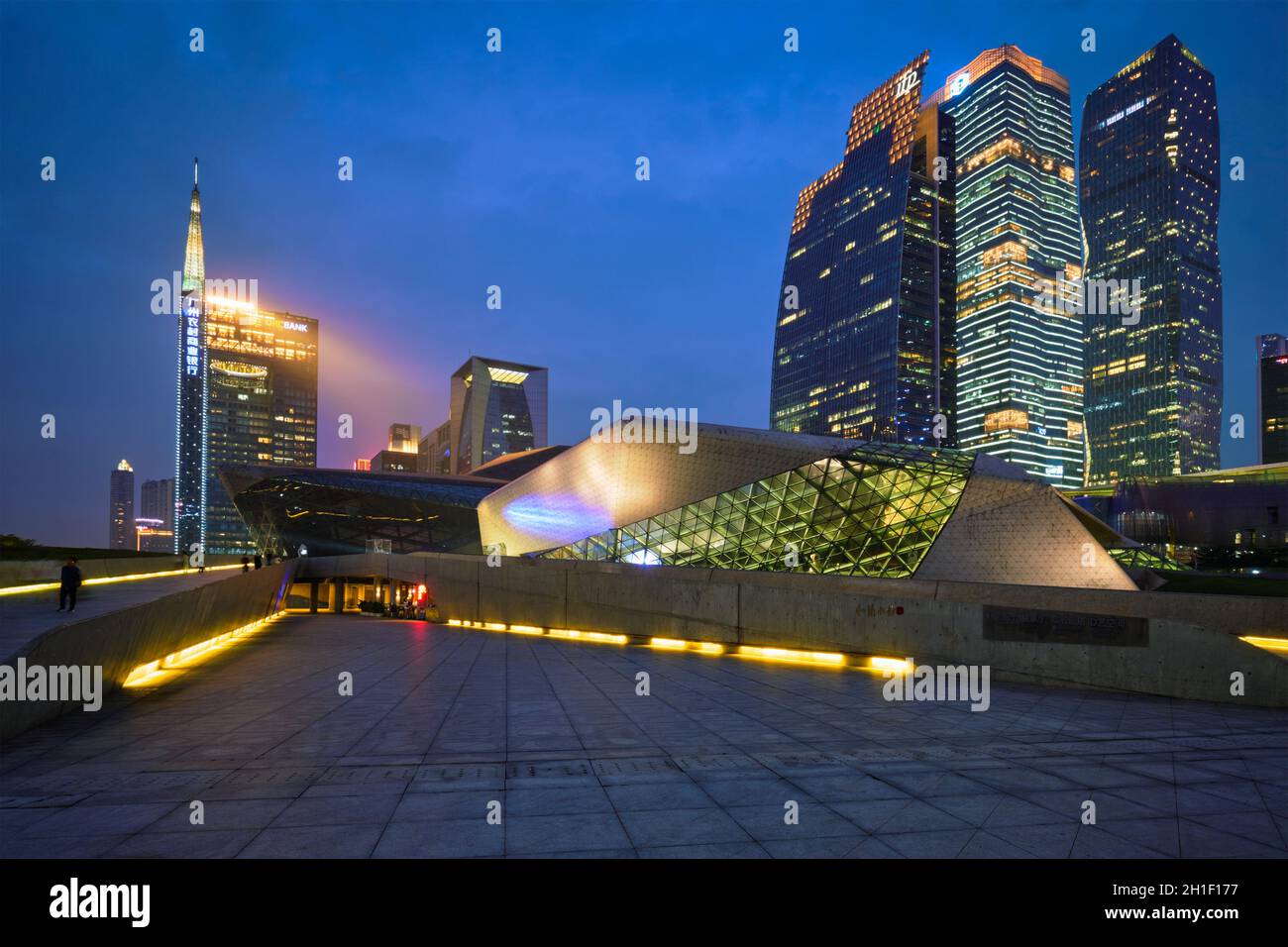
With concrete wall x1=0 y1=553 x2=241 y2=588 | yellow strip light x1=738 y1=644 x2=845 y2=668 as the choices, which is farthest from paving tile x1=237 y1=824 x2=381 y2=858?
concrete wall x1=0 y1=553 x2=241 y2=588

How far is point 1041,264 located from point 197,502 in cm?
24510

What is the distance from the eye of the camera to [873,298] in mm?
165750

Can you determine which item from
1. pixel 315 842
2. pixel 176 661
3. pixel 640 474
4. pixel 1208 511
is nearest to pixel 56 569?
pixel 176 661

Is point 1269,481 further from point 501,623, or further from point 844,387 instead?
point 844,387

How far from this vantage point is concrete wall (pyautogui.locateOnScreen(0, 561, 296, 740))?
329 inches

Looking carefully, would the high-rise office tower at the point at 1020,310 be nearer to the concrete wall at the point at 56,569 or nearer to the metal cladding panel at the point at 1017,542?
the metal cladding panel at the point at 1017,542

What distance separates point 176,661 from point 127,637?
422 cm

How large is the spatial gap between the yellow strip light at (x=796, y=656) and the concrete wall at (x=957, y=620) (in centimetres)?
21

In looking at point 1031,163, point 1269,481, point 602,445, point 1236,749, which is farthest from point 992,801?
point 1031,163

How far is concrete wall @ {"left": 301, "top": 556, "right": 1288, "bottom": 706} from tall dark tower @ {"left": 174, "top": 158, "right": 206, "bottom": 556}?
212 m

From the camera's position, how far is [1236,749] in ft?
27.4
